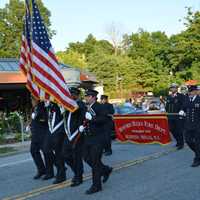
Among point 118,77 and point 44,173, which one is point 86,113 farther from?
point 118,77

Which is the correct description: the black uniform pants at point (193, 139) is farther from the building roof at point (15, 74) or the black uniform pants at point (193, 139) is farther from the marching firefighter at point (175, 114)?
the building roof at point (15, 74)

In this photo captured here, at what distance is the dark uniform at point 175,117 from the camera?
13.7m

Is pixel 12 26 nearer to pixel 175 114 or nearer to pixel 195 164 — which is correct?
pixel 175 114

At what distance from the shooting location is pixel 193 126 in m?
10.3

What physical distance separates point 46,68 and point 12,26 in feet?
179

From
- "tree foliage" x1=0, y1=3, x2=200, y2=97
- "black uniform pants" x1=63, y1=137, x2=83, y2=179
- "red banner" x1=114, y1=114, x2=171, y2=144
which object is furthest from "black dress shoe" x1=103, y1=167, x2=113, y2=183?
"tree foliage" x1=0, y1=3, x2=200, y2=97

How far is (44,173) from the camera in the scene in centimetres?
979

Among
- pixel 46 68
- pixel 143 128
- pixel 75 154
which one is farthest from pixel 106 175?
pixel 143 128

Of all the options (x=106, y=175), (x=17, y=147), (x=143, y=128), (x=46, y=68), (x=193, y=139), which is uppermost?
(x=46, y=68)

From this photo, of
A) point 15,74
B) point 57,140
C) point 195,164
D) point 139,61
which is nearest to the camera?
point 57,140

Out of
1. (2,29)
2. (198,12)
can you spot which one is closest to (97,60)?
(2,29)

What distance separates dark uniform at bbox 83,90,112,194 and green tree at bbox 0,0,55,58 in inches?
2050

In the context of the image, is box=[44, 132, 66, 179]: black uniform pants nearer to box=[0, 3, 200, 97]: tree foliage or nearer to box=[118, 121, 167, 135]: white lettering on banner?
box=[118, 121, 167, 135]: white lettering on banner

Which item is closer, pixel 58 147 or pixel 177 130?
pixel 58 147
